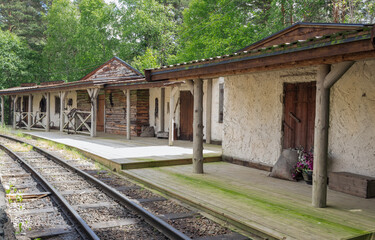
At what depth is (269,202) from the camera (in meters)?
5.31

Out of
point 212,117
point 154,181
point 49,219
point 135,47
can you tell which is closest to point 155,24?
point 135,47

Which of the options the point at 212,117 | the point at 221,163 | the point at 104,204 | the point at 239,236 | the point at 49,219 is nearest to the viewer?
the point at 239,236

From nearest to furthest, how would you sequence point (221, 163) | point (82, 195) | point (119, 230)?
point (119, 230)
point (82, 195)
point (221, 163)

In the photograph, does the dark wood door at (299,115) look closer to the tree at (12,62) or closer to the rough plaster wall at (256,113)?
the rough plaster wall at (256,113)

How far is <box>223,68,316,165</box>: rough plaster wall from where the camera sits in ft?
25.2

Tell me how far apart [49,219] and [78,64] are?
84.9ft

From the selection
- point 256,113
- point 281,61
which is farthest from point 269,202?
point 256,113

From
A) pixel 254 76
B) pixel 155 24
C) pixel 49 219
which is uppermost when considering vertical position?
pixel 155 24

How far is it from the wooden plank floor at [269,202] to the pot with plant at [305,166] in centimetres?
18

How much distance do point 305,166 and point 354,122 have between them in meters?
1.28

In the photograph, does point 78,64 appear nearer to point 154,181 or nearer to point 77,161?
point 77,161

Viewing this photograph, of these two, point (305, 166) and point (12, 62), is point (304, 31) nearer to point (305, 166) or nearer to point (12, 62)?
point (305, 166)

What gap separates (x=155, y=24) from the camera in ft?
91.2

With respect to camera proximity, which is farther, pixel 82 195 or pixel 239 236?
pixel 82 195
